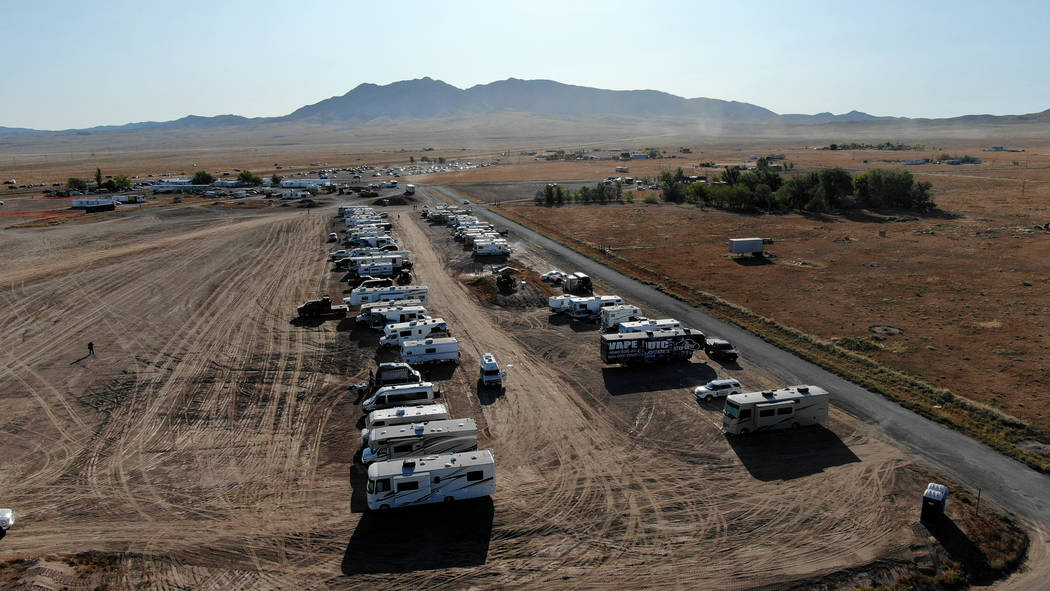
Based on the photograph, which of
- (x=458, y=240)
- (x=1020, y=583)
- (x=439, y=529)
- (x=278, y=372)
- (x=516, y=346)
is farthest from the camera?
(x=458, y=240)

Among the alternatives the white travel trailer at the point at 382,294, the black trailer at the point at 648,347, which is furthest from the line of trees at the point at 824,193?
the black trailer at the point at 648,347

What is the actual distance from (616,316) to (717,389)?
34.1 ft

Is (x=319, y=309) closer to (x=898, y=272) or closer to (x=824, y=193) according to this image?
(x=898, y=272)

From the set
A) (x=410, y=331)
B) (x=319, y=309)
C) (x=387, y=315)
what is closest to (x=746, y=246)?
(x=387, y=315)

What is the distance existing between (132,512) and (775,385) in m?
28.3

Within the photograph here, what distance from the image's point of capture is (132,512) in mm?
21391

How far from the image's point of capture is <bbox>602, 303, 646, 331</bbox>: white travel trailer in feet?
126

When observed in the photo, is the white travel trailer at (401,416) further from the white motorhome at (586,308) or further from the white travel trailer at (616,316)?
the white motorhome at (586,308)

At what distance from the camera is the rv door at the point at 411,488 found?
20.7 metres

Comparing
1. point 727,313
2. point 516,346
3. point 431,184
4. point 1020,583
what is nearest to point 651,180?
point 431,184

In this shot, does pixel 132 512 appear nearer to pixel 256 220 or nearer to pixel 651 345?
pixel 651 345

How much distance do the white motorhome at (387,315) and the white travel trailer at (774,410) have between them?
Answer: 2094 cm

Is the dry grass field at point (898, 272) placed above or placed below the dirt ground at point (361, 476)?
above

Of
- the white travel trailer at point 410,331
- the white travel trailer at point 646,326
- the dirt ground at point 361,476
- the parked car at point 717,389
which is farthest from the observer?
the white travel trailer at point 410,331
